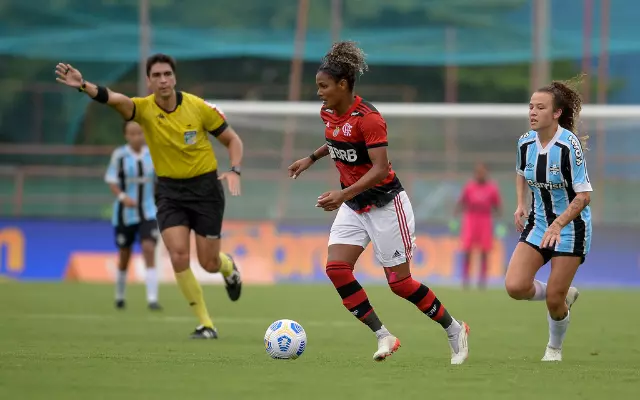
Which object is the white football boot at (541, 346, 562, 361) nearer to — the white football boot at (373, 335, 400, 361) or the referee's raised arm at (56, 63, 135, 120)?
the white football boot at (373, 335, 400, 361)

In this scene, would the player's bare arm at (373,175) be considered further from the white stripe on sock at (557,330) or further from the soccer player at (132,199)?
the soccer player at (132,199)

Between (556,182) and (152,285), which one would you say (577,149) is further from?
(152,285)

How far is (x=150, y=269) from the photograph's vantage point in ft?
47.8

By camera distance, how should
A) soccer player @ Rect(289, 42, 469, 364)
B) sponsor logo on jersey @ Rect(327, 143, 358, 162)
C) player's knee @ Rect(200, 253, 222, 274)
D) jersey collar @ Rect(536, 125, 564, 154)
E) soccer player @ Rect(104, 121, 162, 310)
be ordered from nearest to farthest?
soccer player @ Rect(289, 42, 469, 364), sponsor logo on jersey @ Rect(327, 143, 358, 162), jersey collar @ Rect(536, 125, 564, 154), player's knee @ Rect(200, 253, 222, 274), soccer player @ Rect(104, 121, 162, 310)

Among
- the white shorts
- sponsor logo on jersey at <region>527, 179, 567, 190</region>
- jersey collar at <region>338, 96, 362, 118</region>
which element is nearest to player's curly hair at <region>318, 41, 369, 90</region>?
jersey collar at <region>338, 96, 362, 118</region>

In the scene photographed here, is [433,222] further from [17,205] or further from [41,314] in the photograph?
[41,314]

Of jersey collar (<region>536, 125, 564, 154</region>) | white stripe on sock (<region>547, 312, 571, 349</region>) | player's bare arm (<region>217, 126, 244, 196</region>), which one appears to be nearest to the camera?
jersey collar (<region>536, 125, 564, 154</region>)

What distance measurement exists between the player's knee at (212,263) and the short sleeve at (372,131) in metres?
3.08

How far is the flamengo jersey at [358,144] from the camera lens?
26.3 ft

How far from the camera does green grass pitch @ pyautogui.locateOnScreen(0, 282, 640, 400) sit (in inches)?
256

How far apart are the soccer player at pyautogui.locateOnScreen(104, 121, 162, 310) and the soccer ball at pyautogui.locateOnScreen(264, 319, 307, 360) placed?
21.7ft

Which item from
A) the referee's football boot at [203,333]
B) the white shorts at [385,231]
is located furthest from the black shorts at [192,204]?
the white shorts at [385,231]

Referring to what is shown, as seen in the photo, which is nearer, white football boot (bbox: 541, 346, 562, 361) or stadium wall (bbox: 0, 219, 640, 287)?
white football boot (bbox: 541, 346, 562, 361)

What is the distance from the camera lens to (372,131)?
7977 mm
